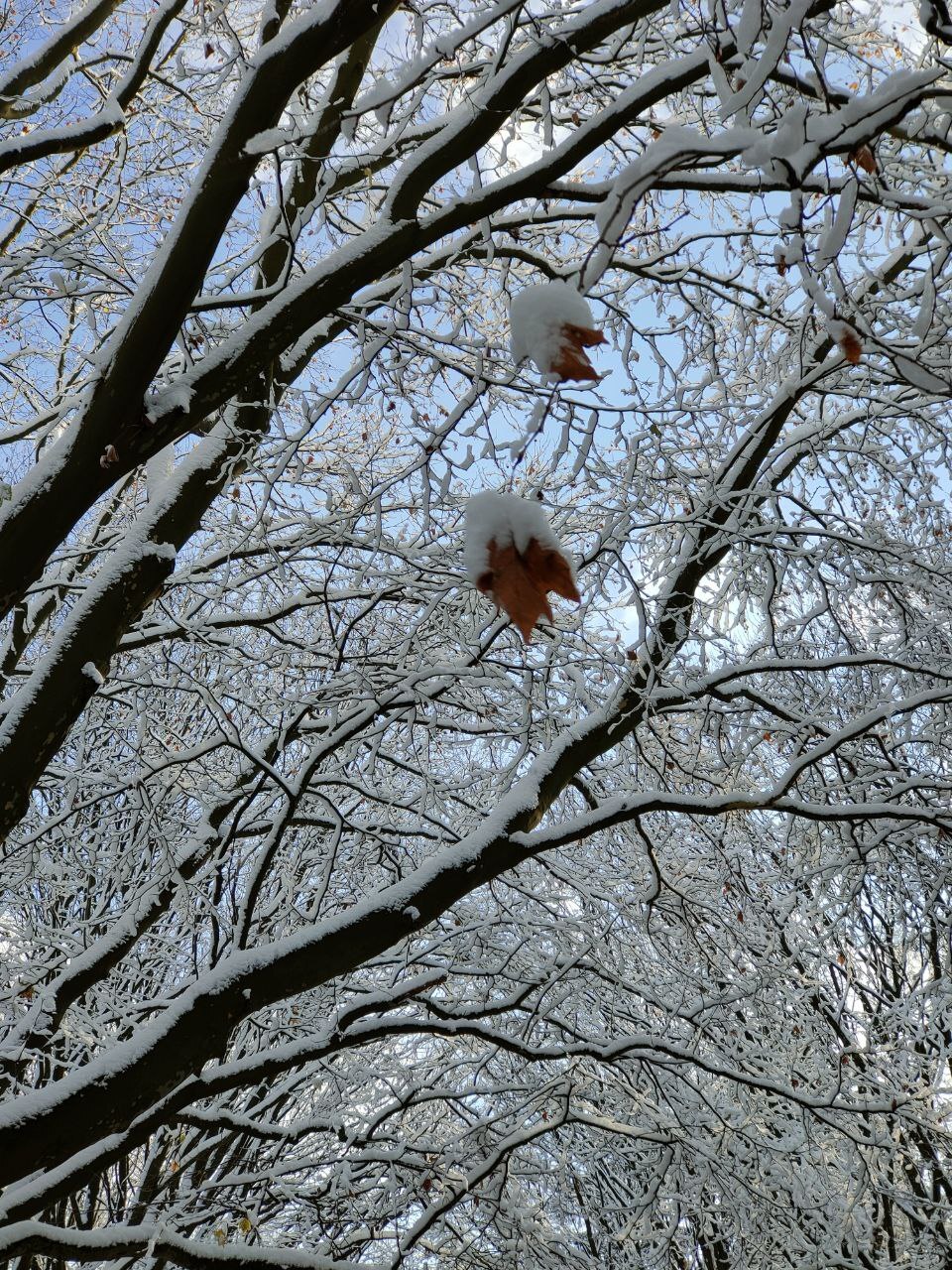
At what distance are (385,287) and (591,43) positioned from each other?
5.13 ft

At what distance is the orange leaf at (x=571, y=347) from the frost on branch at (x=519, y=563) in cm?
17

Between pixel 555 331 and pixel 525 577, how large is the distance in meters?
0.30

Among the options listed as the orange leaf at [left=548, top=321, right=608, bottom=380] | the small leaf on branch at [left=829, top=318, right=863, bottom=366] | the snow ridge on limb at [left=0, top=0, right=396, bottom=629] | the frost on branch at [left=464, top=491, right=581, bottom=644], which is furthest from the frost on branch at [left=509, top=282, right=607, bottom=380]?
the snow ridge on limb at [left=0, top=0, right=396, bottom=629]

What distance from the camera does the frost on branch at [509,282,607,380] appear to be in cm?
113

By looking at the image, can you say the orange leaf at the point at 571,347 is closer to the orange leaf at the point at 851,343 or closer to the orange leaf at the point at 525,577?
the orange leaf at the point at 525,577

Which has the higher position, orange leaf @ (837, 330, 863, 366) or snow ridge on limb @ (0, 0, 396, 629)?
snow ridge on limb @ (0, 0, 396, 629)

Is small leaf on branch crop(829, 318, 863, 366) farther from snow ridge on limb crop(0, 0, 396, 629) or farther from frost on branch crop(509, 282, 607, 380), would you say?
snow ridge on limb crop(0, 0, 396, 629)

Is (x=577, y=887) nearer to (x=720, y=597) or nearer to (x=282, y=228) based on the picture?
(x=720, y=597)

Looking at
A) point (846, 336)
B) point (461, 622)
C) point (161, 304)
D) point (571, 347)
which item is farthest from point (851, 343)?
point (461, 622)

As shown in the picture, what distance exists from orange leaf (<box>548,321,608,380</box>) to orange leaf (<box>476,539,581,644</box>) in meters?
0.22

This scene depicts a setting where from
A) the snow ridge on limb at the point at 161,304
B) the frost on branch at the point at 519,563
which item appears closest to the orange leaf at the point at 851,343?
the frost on branch at the point at 519,563

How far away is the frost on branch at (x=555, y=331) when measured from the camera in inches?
44.4

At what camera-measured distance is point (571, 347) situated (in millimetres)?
1133

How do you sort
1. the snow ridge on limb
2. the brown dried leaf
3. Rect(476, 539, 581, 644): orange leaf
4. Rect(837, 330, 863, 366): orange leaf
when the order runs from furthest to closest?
the snow ridge on limb, the brown dried leaf, Rect(837, 330, 863, 366): orange leaf, Rect(476, 539, 581, 644): orange leaf
